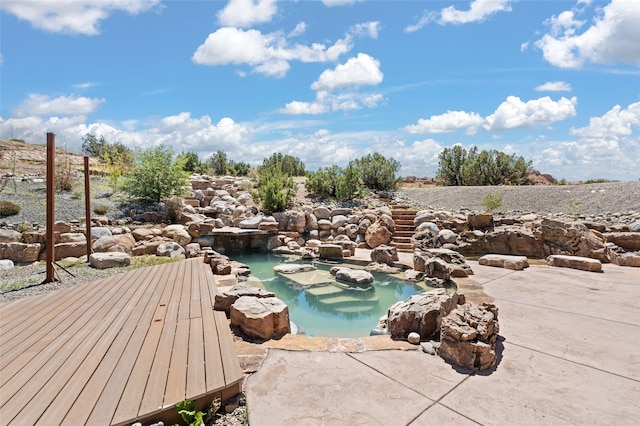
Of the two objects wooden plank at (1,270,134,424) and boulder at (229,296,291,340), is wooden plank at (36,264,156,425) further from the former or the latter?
boulder at (229,296,291,340)

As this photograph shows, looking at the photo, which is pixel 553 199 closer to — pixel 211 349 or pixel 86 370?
pixel 211 349

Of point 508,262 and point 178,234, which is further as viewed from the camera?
point 178,234

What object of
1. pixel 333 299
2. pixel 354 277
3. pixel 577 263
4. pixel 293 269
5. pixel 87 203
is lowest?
pixel 333 299

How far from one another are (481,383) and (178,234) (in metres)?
7.57

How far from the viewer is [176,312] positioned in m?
3.39

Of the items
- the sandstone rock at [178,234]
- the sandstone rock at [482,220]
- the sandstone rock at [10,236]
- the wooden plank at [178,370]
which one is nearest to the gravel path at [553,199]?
the sandstone rock at [482,220]

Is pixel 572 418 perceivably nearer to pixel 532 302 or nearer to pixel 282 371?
pixel 282 371

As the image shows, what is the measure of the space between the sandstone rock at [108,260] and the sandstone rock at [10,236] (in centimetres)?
184

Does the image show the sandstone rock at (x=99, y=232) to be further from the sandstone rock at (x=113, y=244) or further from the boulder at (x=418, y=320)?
the boulder at (x=418, y=320)

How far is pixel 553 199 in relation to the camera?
11266 millimetres

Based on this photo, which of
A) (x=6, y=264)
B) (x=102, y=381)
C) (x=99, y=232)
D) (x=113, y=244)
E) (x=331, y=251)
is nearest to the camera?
(x=102, y=381)

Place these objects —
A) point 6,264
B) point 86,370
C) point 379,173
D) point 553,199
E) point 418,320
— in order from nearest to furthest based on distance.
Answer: point 86,370
point 418,320
point 6,264
point 553,199
point 379,173

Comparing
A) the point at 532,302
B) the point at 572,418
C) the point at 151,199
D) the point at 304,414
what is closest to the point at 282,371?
the point at 304,414

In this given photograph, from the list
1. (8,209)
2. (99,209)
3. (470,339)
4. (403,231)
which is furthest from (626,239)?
(8,209)
